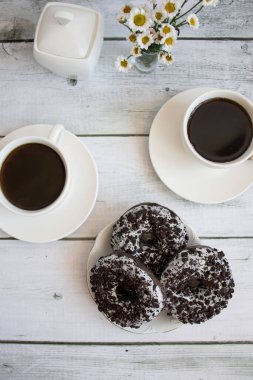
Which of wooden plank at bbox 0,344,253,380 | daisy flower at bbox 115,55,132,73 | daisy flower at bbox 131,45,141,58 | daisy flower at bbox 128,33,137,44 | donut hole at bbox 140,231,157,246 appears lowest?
wooden plank at bbox 0,344,253,380

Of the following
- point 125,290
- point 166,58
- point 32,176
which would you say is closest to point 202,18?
point 166,58

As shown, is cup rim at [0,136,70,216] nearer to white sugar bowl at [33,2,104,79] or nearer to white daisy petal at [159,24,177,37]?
white sugar bowl at [33,2,104,79]

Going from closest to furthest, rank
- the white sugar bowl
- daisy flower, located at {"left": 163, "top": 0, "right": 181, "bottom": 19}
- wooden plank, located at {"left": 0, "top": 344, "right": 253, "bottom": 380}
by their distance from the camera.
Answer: daisy flower, located at {"left": 163, "top": 0, "right": 181, "bottom": 19} < the white sugar bowl < wooden plank, located at {"left": 0, "top": 344, "right": 253, "bottom": 380}

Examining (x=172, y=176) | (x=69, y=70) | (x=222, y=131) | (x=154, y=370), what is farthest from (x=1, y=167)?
(x=154, y=370)

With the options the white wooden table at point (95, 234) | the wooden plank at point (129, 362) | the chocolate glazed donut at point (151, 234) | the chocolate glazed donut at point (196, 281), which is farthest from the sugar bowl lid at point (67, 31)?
the wooden plank at point (129, 362)

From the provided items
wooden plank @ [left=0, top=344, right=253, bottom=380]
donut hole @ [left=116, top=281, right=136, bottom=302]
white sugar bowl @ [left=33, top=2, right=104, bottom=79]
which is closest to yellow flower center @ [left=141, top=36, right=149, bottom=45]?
white sugar bowl @ [left=33, top=2, right=104, bottom=79]

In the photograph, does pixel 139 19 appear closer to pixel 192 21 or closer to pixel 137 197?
pixel 192 21

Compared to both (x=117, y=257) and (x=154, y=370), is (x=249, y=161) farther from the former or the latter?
(x=154, y=370)

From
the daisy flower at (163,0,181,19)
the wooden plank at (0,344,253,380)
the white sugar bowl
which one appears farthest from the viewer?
the wooden plank at (0,344,253,380)
